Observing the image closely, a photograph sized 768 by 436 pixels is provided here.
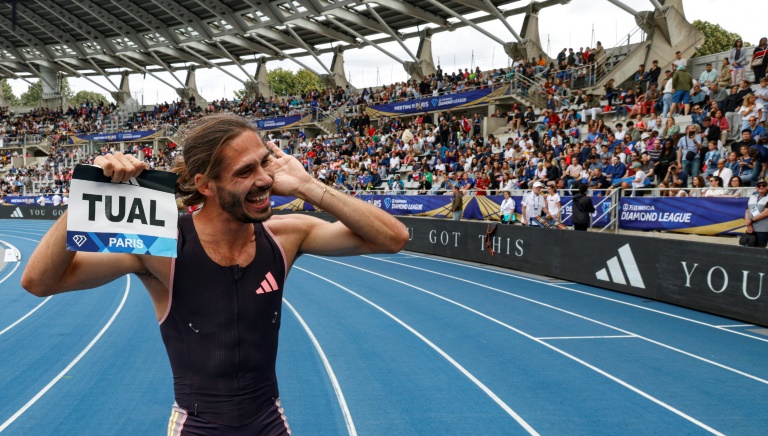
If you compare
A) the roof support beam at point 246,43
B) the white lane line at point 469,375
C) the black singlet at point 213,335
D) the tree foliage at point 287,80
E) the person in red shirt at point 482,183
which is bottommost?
the white lane line at point 469,375

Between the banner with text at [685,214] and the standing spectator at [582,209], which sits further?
the standing spectator at [582,209]

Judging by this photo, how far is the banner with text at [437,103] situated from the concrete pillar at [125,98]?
30616 mm

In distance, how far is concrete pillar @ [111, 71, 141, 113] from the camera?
51.4m

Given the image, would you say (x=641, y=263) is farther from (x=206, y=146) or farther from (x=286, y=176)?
(x=206, y=146)

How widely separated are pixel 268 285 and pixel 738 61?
632 inches

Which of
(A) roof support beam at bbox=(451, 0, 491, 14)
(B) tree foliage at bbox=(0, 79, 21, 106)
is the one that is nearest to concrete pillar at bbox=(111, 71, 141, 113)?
(A) roof support beam at bbox=(451, 0, 491, 14)

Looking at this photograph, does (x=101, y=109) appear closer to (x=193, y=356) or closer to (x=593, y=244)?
(x=593, y=244)

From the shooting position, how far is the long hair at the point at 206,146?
1892 millimetres

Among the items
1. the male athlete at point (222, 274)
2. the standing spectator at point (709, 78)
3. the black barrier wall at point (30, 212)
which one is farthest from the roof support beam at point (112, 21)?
the male athlete at point (222, 274)

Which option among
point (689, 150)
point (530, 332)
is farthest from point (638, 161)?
point (530, 332)

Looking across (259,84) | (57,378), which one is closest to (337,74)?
(259,84)

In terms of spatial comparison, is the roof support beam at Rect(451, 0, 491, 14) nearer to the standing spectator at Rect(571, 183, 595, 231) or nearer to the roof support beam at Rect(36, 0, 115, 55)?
the standing spectator at Rect(571, 183, 595, 231)

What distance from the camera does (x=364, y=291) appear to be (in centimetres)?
1183

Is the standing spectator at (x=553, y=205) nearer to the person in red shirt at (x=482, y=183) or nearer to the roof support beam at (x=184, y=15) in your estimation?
the person in red shirt at (x=482, y=183)
